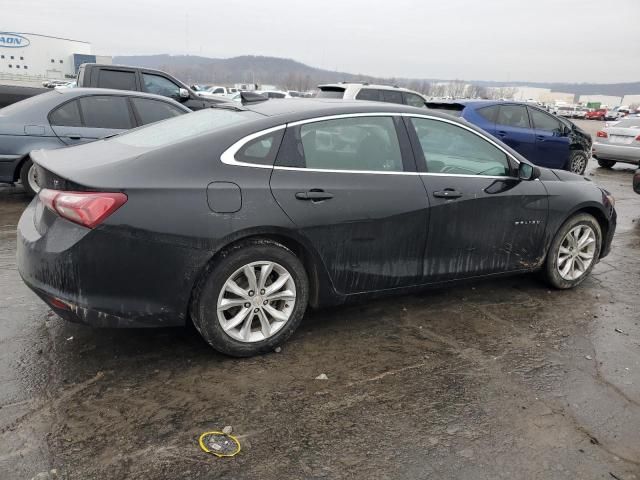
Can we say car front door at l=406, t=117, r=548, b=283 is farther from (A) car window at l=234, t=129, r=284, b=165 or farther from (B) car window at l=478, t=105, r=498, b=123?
(B) car window at l=478, t=105, r=498, b=123

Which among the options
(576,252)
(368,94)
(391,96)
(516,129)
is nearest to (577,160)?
(516,129)

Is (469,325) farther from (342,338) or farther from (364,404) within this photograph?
(364,404)

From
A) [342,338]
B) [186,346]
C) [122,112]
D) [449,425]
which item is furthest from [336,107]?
[122,112]

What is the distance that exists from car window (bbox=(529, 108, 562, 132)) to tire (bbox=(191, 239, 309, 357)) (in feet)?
29.3

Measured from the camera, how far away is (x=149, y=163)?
116 inches

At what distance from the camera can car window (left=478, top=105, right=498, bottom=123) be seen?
33.4 feet

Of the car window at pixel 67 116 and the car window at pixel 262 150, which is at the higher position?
the car window at pixel 262 150

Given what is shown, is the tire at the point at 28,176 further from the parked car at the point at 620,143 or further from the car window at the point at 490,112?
the parked car at the point at 620,143

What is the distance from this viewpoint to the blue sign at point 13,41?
84312mm

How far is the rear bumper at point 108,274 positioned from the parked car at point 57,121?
4092 mm

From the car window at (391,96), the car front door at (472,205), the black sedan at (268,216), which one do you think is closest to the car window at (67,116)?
the black sedan at (268,216)

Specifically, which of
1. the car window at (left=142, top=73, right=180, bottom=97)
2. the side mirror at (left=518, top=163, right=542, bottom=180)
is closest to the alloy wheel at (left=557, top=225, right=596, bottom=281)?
the side mirror at (left=518, top=163, right=542, bottom=180)

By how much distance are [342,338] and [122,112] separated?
511 cm

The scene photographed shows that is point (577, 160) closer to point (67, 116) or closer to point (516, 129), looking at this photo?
point (516, 129)
